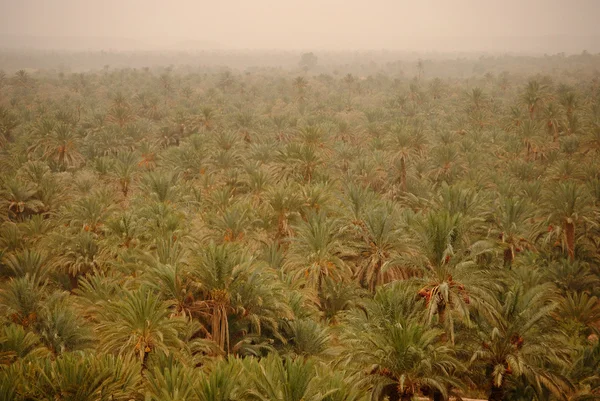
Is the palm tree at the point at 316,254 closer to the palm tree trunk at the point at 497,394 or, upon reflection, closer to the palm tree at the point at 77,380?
the palm tree trunk at the point at 497,394

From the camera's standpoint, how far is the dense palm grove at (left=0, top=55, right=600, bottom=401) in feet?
52.7

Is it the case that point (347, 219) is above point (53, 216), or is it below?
above

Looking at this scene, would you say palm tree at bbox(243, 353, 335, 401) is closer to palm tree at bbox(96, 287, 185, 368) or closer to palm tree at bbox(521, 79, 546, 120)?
palm tree at bbox(96, 287, 185, 368)

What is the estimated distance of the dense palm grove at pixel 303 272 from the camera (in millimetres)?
16062

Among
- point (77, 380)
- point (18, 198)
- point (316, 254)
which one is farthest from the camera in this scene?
point (18, 198)

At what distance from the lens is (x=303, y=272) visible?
87.7 feet

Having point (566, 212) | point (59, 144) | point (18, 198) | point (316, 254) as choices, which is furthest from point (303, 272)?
point (59, 144)

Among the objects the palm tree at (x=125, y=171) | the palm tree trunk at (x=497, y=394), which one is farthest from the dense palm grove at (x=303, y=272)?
the palm tree at (x=125, y=171)

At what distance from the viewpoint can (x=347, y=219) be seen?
27750 millimetres

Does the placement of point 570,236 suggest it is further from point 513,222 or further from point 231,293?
point 231,293

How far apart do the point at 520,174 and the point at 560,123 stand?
18112 millimetres

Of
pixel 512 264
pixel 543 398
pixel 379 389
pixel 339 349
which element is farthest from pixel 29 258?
pixel 512 264

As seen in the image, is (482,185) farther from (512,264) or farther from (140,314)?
(140,314)

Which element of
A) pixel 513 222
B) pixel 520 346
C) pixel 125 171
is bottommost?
pixel 520 346
